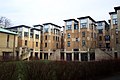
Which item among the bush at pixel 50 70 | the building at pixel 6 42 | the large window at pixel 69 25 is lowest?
the bush at pixel 50 70

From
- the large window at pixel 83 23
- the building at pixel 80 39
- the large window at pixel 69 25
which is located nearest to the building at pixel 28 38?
the building at pixel 80 39

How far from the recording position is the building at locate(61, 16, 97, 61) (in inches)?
1988

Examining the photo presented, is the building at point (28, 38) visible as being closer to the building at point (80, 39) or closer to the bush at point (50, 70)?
the building at point (80, 39)

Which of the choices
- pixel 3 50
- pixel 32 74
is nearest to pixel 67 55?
pixel 3 50

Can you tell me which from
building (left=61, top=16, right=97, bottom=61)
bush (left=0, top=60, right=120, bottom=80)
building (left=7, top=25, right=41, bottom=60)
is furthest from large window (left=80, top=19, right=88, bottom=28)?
bush (left=0, top=60, right=120, bottom=80)

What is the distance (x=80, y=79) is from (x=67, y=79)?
2.33 meters

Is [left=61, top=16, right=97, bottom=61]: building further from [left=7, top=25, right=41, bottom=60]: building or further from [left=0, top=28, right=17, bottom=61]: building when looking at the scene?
[left=0, top=28, right=17, bottom=61]: building

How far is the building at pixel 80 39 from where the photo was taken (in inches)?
1988

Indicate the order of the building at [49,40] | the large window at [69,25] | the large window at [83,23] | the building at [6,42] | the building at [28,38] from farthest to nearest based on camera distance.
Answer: the building at [49,40], the large window at [69,25], the building at [28,38], the large window at [83,23], the building at [6,42]

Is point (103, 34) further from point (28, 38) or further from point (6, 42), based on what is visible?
point (6, 42)

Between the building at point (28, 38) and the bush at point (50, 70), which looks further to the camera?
the building at point (28, 38)

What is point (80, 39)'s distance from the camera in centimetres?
5188

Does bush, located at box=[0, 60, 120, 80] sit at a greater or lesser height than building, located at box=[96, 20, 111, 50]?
lesser

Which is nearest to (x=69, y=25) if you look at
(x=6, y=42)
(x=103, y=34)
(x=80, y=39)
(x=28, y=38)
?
(x=80, y=39)
